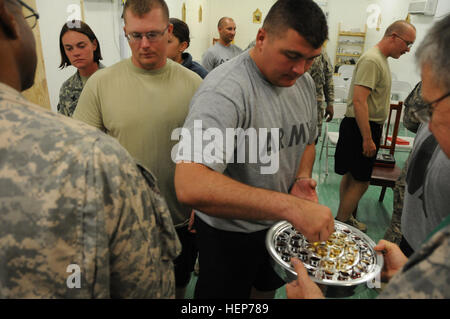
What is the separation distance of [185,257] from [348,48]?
903cm

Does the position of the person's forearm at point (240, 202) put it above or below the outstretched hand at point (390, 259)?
above

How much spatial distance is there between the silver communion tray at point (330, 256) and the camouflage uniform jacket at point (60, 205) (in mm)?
600

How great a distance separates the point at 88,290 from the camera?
0.57m

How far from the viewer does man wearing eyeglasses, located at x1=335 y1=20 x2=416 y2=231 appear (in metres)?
2.53

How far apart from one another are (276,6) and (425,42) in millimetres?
537

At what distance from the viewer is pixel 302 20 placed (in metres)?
1.01

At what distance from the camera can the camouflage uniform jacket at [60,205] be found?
0.51 metres

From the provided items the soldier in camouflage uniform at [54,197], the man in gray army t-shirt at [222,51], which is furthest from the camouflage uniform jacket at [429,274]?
the man in gray army t-shirt at [222,51]

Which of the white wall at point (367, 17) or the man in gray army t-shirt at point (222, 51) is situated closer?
the man in gray army t-shirt at point (222, 51)

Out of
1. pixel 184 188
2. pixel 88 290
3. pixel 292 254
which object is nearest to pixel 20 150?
pixel 88 290

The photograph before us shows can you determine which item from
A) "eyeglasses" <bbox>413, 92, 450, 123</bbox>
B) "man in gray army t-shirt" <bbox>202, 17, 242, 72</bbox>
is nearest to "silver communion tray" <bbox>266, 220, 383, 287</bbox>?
"eyeglasses" <bbox>413, 92, 450, 123</bbox>

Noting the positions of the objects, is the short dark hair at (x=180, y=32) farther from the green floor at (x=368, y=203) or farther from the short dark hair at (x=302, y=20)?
the green floor at (x=368, y=203)
